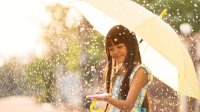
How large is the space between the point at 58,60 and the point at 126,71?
48.5ft

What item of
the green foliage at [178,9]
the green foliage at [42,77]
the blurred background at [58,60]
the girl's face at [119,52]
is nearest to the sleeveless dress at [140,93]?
the girl's face at [119,52]

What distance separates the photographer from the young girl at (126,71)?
15.4 feet

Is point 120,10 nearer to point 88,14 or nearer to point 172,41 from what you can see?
point 172,41

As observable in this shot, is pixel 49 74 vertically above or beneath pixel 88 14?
above

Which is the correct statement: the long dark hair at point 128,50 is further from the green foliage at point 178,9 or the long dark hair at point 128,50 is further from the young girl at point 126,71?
the green foliage at point 178,9

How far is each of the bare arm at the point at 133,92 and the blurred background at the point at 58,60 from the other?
8651mm

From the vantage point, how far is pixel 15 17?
23.7 m

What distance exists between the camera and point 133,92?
465cm

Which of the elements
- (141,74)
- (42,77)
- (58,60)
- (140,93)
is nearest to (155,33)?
(141,74)

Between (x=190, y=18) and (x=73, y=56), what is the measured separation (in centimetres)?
572

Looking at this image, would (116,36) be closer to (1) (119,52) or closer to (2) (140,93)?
(1) (119,52)

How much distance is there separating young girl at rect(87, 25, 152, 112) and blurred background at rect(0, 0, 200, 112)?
8.52 m

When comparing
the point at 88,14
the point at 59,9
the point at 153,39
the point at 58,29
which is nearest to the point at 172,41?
the point at 153,39

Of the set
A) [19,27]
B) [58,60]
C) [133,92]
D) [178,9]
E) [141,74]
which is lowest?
[133,92]
